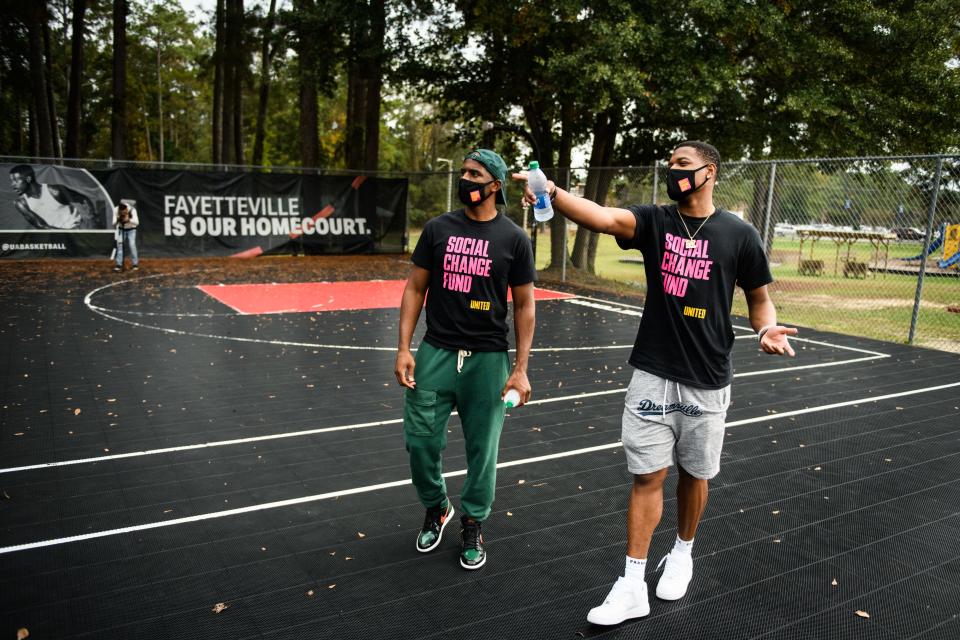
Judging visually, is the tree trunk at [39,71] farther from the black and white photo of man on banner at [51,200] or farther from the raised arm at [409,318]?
the raised arm at [409,318]

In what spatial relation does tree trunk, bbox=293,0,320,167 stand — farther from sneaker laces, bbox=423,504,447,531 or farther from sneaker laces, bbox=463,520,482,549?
sneaker laces, bbox=463,520,482,549

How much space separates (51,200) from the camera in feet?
59.3

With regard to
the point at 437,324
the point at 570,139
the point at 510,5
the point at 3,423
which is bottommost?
the point at 3,423

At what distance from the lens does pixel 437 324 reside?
3611 millimetres

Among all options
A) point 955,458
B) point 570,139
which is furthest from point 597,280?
point 955,458

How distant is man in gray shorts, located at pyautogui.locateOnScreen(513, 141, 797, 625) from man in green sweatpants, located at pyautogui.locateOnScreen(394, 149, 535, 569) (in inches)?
20.0

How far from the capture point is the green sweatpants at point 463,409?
3.55 meters

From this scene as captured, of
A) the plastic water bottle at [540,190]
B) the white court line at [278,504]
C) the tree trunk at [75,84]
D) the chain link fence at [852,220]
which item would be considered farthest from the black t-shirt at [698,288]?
the tree trunk at [75,84]

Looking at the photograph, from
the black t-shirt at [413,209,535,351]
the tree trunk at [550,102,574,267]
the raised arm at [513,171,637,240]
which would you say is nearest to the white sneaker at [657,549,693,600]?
the black t-shirt at [413,209,535,351]

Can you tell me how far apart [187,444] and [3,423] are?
5.39 ft

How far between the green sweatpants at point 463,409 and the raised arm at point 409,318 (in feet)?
0.23

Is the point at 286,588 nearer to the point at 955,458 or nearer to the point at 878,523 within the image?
the point at 878,523

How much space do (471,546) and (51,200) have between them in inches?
723

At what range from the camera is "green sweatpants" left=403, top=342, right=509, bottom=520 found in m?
3.55
